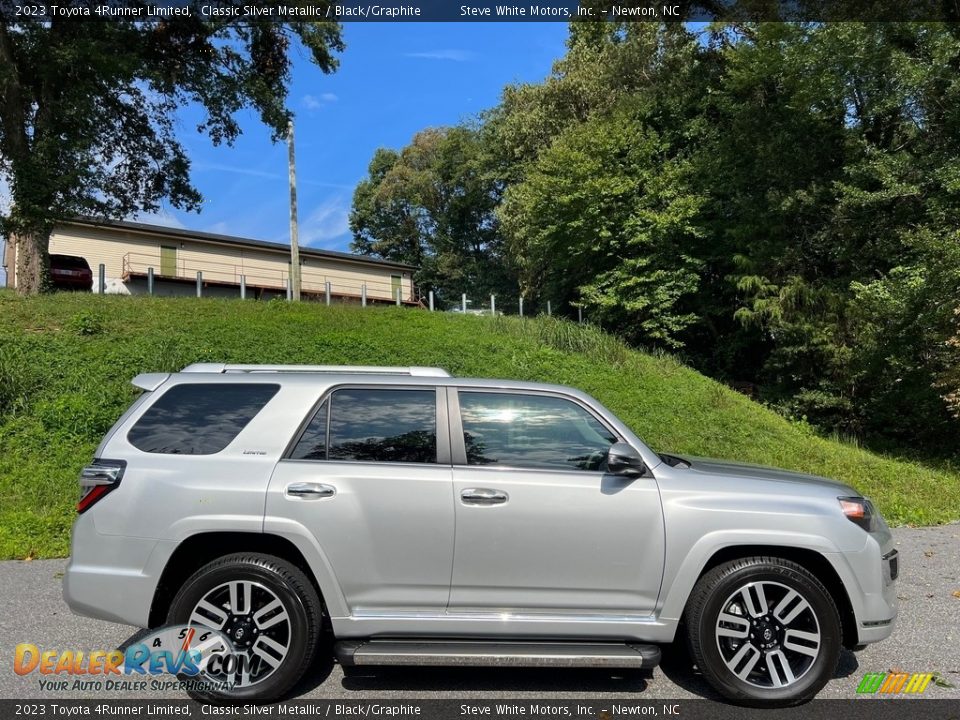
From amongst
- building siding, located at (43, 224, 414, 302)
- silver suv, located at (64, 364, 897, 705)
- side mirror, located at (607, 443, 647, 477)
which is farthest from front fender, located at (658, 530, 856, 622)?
building siding, located at (43, 224, 414, 302)

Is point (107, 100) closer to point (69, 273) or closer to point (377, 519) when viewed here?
point (69, 273)

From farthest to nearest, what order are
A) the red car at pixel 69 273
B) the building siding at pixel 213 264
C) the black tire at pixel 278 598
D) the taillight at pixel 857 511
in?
the building siding at pixel 213 264
the red car at pixel 69 273
the taillight at pixel 857 511
the black tire at pixel 278 598

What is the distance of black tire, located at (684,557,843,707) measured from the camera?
3578 millimetres

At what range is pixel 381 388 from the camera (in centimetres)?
399

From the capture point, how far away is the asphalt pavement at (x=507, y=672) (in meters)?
3.70

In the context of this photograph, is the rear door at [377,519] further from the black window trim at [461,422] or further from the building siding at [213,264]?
the building siding at [213,264]

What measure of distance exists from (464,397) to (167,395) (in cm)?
176

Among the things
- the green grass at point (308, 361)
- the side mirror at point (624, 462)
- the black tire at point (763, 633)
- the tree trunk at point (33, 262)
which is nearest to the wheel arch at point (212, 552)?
the side mirror at point (624, 462)

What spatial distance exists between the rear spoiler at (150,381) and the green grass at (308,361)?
357cm

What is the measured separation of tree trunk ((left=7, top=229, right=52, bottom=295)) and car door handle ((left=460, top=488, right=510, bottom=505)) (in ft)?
53.4

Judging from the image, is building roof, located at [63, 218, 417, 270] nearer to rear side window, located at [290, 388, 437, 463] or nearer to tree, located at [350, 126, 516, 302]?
tree, located at [350, 126, 516, 302]

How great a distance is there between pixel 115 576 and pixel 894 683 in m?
4.44

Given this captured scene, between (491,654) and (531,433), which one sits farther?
(531,433)

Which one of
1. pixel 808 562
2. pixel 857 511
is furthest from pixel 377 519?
pixel 857 511
